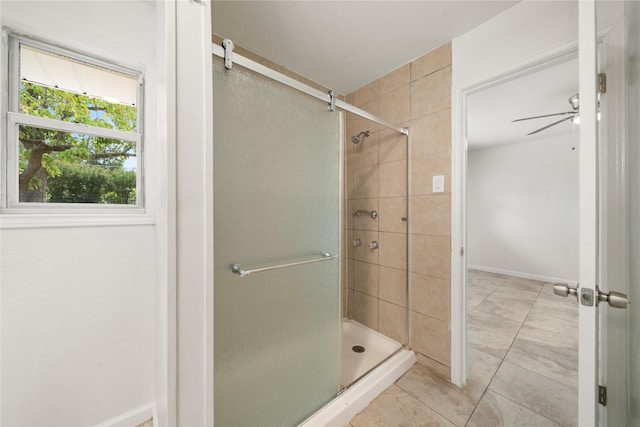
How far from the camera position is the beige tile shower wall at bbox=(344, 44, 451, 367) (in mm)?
1658

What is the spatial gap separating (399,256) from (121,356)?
6.31 ft

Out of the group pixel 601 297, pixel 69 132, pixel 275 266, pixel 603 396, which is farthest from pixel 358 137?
pixel 603 396

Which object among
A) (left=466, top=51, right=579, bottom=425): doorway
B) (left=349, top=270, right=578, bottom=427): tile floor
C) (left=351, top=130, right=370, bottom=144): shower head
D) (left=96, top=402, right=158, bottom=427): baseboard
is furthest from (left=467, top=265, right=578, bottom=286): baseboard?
(left=96, top=402, right=158, bottom=427): baseboard

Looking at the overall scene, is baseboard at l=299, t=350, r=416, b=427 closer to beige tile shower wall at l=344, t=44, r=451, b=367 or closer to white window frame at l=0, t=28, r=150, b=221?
beige tile shower wall at l=344, t=44, r=451, b=367

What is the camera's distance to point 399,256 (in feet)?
6.37

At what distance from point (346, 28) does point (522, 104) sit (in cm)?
258

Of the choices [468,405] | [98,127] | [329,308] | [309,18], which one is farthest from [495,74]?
[98,127]

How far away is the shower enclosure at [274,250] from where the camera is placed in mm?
961

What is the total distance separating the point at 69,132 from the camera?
121 centimetres

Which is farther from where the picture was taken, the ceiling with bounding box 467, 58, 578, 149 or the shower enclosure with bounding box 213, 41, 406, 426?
the ceiling with bounding box 467, 58, 578, 149

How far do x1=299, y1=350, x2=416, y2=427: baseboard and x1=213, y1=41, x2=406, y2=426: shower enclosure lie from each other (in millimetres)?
56

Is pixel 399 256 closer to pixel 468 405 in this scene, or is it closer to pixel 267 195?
pixel 468 405

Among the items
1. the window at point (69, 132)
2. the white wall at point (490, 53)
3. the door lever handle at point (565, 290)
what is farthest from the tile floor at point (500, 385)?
the window at point (69, 132)

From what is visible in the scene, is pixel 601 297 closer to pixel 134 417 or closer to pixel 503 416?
pixel 503 416
